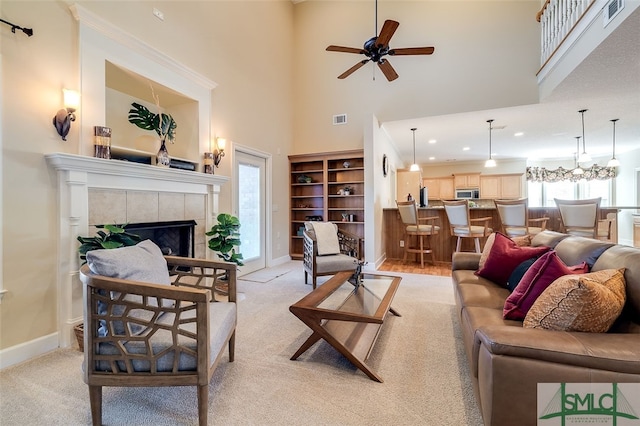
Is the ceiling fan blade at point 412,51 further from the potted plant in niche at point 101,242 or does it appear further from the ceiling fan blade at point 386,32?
the potted plant in niche at point 101,242

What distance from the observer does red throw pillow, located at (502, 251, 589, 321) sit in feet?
4.94

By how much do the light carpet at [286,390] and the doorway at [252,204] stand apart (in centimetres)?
233

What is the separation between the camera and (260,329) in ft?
8.23

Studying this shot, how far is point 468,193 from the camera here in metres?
8.88

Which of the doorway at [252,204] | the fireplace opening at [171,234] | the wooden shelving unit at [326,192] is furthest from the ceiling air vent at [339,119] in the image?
the fireplace opening at [171,234]

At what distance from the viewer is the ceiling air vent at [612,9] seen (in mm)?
2441

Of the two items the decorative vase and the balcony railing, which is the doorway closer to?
the decorative vase

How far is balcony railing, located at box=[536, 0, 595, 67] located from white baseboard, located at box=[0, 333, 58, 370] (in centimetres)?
575

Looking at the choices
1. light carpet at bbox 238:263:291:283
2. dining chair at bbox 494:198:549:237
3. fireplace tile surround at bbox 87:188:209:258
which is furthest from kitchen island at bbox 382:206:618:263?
fireplace tile surround at bbox 87:188:209:258

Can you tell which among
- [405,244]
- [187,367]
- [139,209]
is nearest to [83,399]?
[187,367]

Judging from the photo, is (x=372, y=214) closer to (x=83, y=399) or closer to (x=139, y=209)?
(x=139, y=209)

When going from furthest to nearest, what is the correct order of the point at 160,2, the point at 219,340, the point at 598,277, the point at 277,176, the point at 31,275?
the point at 277,176 → the point at 160,2 → the point at 31,275 → the point at 219,340 → the point at 598,277

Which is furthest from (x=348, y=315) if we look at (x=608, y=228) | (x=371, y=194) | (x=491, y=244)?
(x=608, y=228)

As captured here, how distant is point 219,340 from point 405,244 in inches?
181
